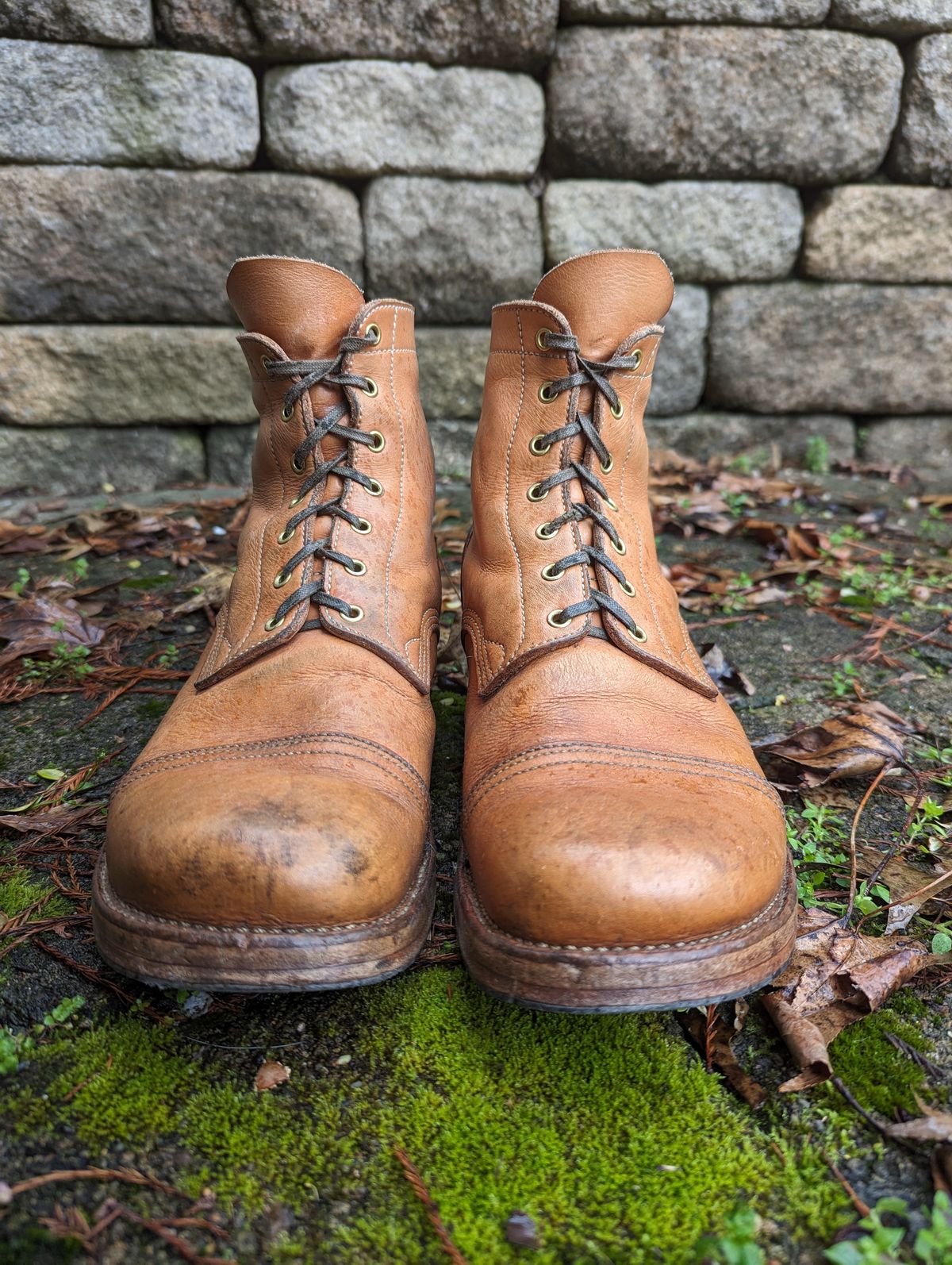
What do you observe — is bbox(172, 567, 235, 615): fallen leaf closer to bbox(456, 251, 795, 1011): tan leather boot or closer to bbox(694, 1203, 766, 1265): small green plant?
bbox(456, 251, 795, 1011): tan leather boot

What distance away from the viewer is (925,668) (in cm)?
210

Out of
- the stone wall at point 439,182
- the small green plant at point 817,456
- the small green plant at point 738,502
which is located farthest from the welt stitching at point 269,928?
the small green plant at point 817,456

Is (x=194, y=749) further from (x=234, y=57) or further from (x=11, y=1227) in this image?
(x=234, y=57)

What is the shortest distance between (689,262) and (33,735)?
10.3ft

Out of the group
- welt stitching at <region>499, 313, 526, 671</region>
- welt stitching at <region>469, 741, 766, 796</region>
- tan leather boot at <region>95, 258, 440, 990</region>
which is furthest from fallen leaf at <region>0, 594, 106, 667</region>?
welt stitching at <region>469, 741, 766, 796</region>

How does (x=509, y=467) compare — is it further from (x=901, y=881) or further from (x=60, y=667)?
(x=60, y=667)

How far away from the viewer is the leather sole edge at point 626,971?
0.99 meters

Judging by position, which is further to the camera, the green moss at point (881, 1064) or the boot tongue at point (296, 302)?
the boot tongue at point (296, 302)

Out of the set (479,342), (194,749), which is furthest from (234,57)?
(194,749)

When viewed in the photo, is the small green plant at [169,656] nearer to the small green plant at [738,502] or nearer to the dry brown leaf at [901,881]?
the dry brown leaf at [901,881]

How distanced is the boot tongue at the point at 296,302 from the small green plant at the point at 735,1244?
1388 millimetres

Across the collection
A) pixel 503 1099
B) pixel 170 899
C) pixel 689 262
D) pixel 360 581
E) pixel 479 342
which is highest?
pixel 689 262

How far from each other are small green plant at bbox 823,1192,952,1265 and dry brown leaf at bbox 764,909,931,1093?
18 centimetres

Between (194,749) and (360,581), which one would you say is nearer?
(194,749)
